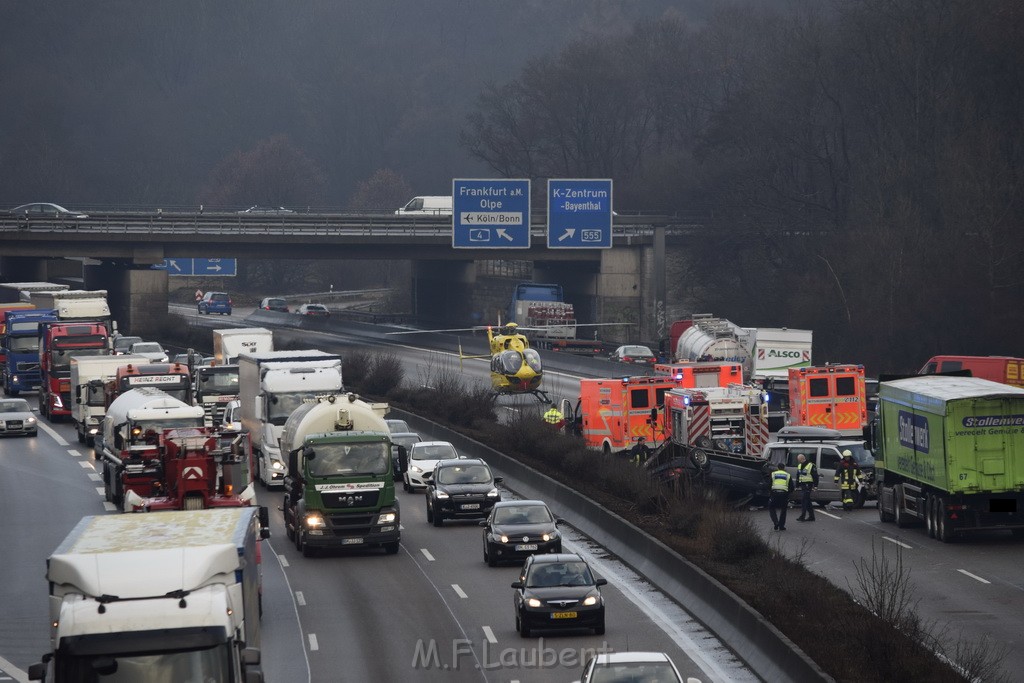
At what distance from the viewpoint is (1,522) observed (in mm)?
36344

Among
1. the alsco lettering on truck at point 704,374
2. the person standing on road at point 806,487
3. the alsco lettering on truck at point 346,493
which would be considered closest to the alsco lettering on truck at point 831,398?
the alsco lettering on truck at point 704,374

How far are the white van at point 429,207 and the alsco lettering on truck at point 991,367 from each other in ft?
148

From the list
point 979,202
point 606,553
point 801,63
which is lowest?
point 606,553

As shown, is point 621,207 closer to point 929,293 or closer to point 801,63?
point 801,63

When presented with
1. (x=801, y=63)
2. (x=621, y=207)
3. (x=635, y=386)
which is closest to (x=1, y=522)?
(x=635, y=386)

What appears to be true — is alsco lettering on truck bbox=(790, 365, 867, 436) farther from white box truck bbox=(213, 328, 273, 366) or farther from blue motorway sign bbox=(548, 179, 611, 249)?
blue motorway sign bbox=(548, 179, 611, 249)

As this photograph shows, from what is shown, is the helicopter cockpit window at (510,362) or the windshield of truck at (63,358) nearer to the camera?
the windshield of truck at (63,358)

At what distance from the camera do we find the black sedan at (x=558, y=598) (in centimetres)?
2347

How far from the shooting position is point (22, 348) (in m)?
64.2

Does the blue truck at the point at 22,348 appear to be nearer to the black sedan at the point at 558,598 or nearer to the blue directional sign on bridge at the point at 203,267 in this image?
the blue directional sign on bridge at the point at 203,267

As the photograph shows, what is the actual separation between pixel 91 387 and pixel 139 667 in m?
37.0

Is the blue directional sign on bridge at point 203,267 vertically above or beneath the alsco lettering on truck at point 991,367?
above

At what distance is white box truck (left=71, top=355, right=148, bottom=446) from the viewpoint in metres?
49.7

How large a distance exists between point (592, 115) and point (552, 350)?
5378cm
